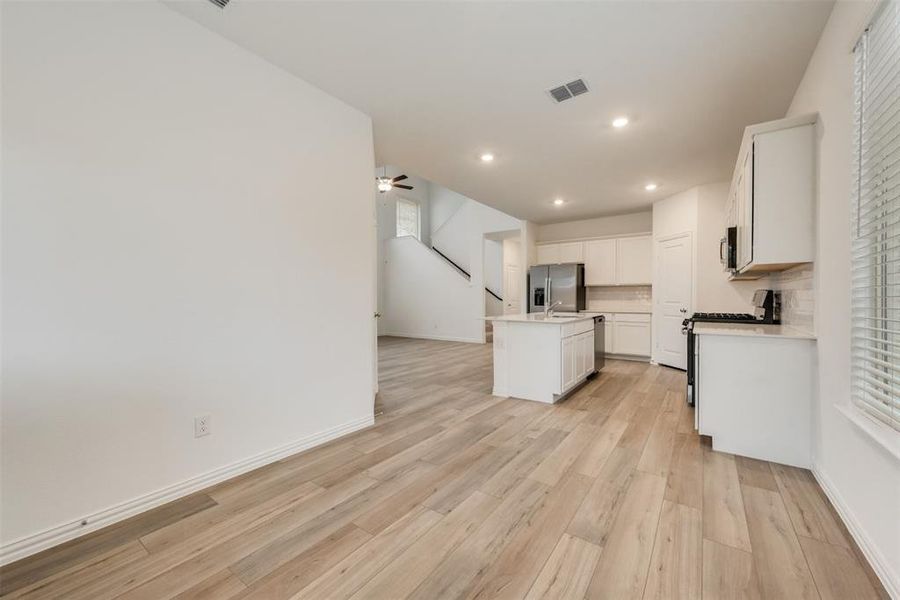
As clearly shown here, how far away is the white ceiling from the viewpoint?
77.5 inches

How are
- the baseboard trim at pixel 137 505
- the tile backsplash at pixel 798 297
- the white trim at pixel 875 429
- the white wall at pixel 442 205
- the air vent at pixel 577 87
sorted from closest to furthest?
1. the white trim at pixel 875 429
2. the baseboard trim at pixel 137 505
3. the tile backsplash at pixel 798 297
4. the air vent at pixel 577 87
5. the white wall at pixel 442 205

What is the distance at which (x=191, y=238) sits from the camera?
2.03 metres

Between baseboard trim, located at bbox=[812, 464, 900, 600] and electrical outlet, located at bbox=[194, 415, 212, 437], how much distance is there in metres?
3.17

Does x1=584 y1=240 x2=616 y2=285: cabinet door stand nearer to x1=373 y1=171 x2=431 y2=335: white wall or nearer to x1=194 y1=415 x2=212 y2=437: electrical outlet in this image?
x1=373 y1=171 x2=431 y2=335: white wall

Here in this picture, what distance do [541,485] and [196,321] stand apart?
2.25m

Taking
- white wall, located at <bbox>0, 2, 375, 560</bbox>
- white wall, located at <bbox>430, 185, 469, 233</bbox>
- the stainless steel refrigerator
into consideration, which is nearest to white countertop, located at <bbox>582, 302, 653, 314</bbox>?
the stainless steel refrigerator

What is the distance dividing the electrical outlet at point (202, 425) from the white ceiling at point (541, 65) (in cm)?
231

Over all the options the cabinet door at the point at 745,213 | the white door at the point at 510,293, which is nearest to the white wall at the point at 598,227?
the white door at the point at 510,293

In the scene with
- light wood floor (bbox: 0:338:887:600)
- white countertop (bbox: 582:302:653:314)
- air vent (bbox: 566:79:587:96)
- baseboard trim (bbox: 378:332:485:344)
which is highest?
air vent (bbox: 566:79:587:96)

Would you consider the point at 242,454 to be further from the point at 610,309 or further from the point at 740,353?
the point at 610,309

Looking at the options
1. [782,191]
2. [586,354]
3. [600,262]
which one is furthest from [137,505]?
[600,262]

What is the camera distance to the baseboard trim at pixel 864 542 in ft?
4.26

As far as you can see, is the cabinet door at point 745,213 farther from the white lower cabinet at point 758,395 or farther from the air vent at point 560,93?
the air vent at point 560,93

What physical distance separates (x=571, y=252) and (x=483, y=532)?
6.07 meters
